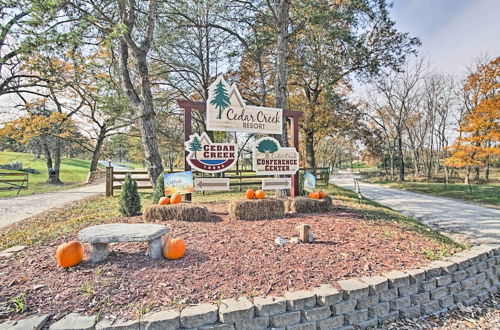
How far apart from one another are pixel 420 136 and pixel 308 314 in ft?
105

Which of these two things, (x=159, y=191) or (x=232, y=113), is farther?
(x=232, y=113)

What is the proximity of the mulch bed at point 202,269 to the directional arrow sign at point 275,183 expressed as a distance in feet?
5.87

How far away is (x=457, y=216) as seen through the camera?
773 centimetres

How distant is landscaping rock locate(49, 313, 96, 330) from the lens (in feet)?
6.26

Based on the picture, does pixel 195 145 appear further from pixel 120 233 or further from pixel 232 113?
pixel 120 233

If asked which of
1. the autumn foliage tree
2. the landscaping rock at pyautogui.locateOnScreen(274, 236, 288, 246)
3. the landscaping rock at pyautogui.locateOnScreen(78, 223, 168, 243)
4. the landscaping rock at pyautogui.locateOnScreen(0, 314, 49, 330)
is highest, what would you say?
the autumn foliage tree

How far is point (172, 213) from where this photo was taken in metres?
4.64

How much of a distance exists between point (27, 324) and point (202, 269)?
4.90ft

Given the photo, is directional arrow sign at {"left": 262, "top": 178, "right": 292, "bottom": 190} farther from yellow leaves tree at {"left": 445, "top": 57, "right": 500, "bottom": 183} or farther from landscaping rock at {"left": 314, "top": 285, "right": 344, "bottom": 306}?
yellow leaves tree at {"left": 445, "top": 57, "right": 500, "bottom": 183}

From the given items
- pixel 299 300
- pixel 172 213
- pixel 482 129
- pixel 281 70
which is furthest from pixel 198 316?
pixel 482 129

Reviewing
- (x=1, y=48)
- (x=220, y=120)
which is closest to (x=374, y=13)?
(x=220, y=120)

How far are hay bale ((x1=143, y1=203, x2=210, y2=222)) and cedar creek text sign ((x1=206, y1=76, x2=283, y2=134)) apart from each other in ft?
6.18

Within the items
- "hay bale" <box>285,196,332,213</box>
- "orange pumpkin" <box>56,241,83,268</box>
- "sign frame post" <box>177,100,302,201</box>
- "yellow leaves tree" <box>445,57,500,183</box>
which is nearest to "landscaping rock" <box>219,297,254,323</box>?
"orange pumpkin" <box>56,241,83,268</box>

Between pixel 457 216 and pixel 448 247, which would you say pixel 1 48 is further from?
pixel 457 216
